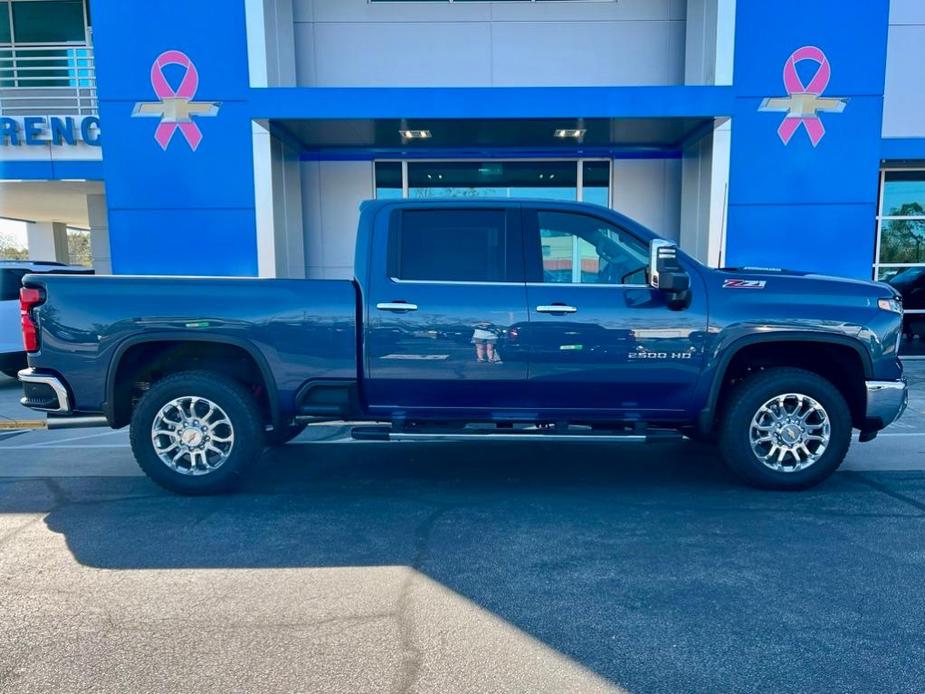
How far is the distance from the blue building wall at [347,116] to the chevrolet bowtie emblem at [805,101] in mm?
92

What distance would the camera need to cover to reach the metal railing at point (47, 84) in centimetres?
1370

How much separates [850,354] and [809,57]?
25.0 ft

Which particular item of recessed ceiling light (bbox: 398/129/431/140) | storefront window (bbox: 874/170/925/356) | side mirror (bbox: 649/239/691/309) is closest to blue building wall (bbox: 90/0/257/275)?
recessed ceiling light (bbox: 398/129/431/140)

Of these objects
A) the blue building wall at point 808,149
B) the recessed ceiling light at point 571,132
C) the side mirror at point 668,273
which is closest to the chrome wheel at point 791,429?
the side mirror at point 668,273

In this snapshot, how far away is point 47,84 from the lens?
15.3 meters

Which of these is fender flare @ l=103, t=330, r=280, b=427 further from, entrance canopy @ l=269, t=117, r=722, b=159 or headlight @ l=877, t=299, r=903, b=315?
entrance canopy @ l=269, t=117, r=722, b=159

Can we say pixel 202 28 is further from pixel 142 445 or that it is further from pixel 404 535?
pixel 404 535

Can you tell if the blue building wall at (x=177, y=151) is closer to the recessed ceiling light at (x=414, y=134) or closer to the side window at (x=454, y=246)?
the recessed ceiling light at (x=414, y=134)

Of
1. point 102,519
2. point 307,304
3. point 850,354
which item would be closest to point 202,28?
point 307,304

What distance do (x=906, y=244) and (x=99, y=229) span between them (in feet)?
56.3

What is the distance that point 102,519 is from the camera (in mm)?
4648

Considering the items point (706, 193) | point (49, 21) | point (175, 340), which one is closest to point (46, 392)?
point (175, 340)

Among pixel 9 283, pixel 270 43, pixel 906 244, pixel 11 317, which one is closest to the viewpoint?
pixel 11 317

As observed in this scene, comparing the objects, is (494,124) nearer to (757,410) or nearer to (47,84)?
(757,410)
